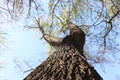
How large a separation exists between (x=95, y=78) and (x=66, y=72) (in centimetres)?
47

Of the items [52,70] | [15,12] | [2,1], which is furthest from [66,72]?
[2,1]

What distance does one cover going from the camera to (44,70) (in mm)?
4234

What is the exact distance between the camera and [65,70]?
13.5ft

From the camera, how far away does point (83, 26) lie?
10.8m

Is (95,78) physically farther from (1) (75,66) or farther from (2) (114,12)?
(2) (114,12)

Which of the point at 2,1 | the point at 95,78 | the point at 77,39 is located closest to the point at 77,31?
the point at 77,39

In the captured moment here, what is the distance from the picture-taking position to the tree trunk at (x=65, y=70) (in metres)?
3.89

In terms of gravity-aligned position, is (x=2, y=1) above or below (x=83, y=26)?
above

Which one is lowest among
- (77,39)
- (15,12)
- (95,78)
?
(95,78)

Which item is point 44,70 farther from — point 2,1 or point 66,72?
point 2,1

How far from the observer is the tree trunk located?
389cm

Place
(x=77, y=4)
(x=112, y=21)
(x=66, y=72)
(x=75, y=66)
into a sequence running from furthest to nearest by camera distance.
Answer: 1. (x=112, y=21)
2. (x=77, y=4)
3. (x=75, y=66)
4. (x=66, y=72)

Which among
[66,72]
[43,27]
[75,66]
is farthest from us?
[43,27]

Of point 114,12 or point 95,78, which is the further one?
point 114,12
